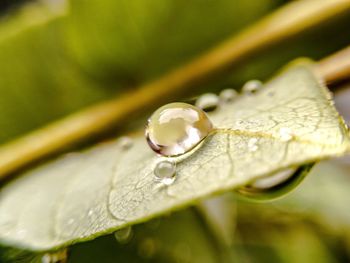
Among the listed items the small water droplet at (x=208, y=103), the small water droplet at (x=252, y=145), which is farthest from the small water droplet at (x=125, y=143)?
the small water droplet at (x=252, y=145)

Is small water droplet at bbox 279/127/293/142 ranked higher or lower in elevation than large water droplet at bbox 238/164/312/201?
higher

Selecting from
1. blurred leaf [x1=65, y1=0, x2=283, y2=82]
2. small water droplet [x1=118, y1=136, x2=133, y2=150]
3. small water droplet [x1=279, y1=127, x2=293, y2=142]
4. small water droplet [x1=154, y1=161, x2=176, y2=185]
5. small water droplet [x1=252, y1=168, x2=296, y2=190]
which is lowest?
small water droplet [x1=252, y1=168, x2=296, y2=190]

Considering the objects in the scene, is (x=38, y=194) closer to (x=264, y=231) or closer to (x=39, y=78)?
(x=39, y=78)

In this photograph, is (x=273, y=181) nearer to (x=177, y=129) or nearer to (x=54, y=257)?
(x=177, y=129)

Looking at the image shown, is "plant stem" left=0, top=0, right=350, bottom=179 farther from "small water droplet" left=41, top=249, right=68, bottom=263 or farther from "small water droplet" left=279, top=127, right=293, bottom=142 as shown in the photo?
"small water droplet" left=279, top=127, right=293, bottom=142

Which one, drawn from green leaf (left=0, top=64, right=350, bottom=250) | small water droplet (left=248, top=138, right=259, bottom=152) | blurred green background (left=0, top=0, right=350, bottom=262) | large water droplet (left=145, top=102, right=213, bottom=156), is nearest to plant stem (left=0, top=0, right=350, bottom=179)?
blurred green background (left=0, top=0, right=350, bottom=262)

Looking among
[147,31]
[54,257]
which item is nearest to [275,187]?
[54,257]

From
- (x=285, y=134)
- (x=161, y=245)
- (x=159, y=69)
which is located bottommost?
(x=161, y=245)
